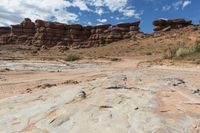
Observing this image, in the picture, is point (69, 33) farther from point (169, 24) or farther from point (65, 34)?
point (169, 24)

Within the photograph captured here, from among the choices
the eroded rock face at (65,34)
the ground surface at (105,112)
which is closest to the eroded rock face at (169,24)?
the eroded rock face at (65,34)

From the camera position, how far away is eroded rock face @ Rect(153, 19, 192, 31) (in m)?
82.9

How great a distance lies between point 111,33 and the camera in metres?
89.2

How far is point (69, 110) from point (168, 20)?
268 feet

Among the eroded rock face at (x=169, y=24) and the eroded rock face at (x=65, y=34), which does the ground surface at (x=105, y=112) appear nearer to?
the eroded rock face at (x=169, y=24)

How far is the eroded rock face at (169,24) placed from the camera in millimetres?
82938

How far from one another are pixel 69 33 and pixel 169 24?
27265 millimetres

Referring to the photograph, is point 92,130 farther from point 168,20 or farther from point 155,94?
point 168,20

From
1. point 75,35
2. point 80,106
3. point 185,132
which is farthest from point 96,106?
point 75,35

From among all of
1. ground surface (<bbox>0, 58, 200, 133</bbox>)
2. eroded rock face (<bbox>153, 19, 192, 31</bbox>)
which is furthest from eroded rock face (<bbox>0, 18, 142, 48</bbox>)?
ground surface (<bbox>0, 58, 200, 133</bbox>)

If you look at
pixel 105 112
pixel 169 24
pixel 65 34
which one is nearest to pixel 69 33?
pixel 65 34

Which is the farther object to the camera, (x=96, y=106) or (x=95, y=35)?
(x=95, y=35)

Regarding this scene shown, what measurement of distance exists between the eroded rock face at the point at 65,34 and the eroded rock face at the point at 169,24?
524cm

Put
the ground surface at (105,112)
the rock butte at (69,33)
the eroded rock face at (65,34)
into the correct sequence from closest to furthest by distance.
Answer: the ground surface at (105,112), the rock butte at (69,33), the eroded rock face at (65,34)
